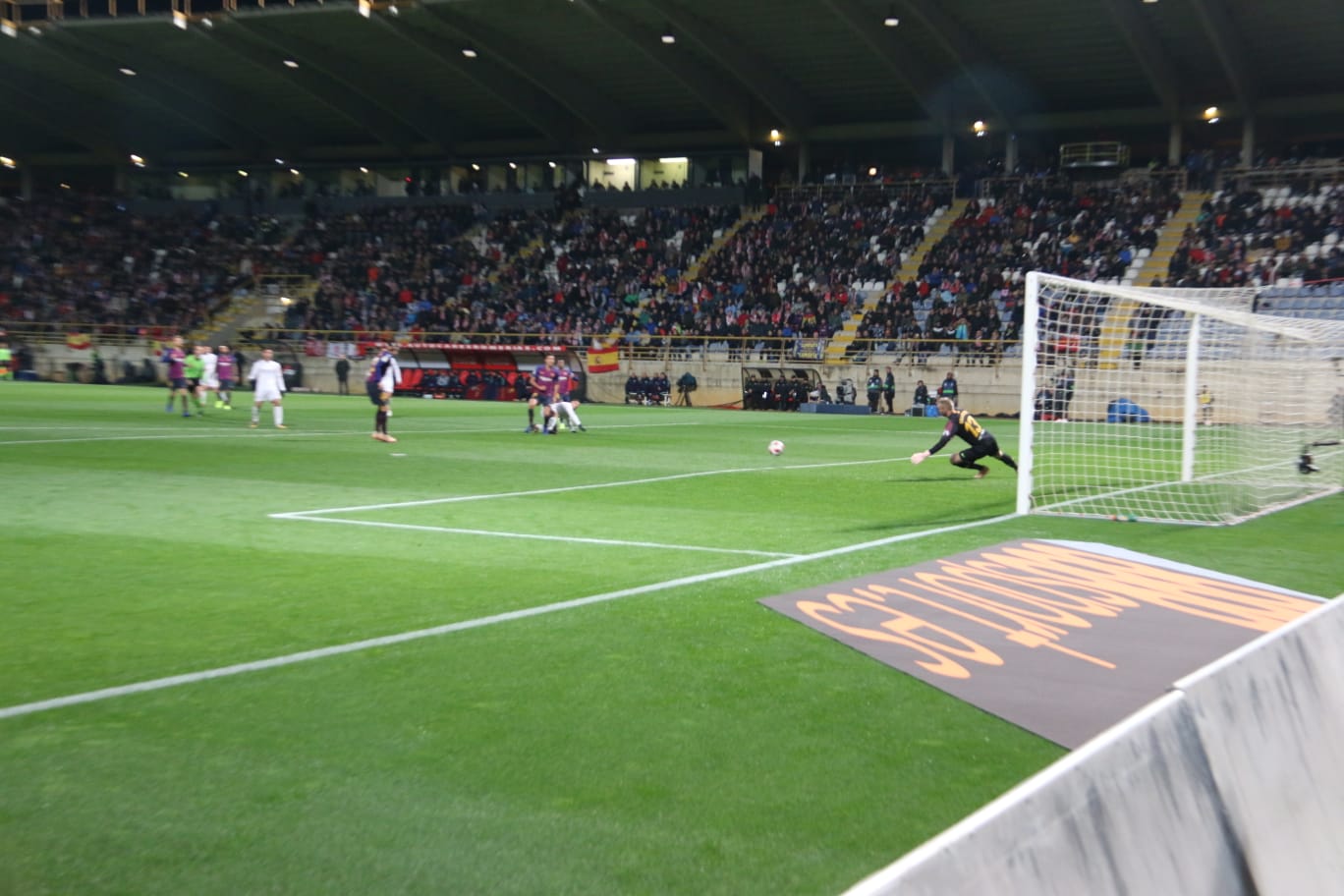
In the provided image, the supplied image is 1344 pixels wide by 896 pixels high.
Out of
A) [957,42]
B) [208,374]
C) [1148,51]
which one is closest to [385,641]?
[208,374]

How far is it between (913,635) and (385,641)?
9.42ft

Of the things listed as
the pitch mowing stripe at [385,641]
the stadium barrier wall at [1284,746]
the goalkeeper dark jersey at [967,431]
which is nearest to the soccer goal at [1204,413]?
the goalkeeper dark jersey at [967,431]

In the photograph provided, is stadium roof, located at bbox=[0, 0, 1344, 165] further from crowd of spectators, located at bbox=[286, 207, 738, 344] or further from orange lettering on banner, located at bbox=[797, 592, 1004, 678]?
orange lettering on banner, located at bbox=[797, 592, 1004, 678]

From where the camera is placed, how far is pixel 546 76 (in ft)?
162

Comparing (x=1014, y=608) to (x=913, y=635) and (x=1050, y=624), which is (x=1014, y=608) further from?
(x=913, y=635)

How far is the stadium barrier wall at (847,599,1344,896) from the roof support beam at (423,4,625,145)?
45221mm

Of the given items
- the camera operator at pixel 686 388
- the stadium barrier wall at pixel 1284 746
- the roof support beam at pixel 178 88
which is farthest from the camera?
the roof support beam at pixel 178 88

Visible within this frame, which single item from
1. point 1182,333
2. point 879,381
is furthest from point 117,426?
point 879,381

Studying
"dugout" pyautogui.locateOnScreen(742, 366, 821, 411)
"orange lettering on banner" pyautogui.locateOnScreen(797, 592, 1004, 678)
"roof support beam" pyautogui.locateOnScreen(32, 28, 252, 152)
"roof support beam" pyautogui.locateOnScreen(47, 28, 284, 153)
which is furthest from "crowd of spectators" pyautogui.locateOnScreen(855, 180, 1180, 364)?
"roof support beam" pyautogui.locateOnScreen(32, 28, 252, 152)

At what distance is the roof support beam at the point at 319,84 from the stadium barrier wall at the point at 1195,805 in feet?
168

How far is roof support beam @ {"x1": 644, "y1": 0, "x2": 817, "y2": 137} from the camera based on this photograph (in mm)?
42344

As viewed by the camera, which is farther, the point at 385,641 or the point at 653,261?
the point at 653,261

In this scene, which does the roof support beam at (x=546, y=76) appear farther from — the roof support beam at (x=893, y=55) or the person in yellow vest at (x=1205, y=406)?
the person in yellow vest at (x=1205, y=406)

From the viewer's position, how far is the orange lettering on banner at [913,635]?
19.5 ft
